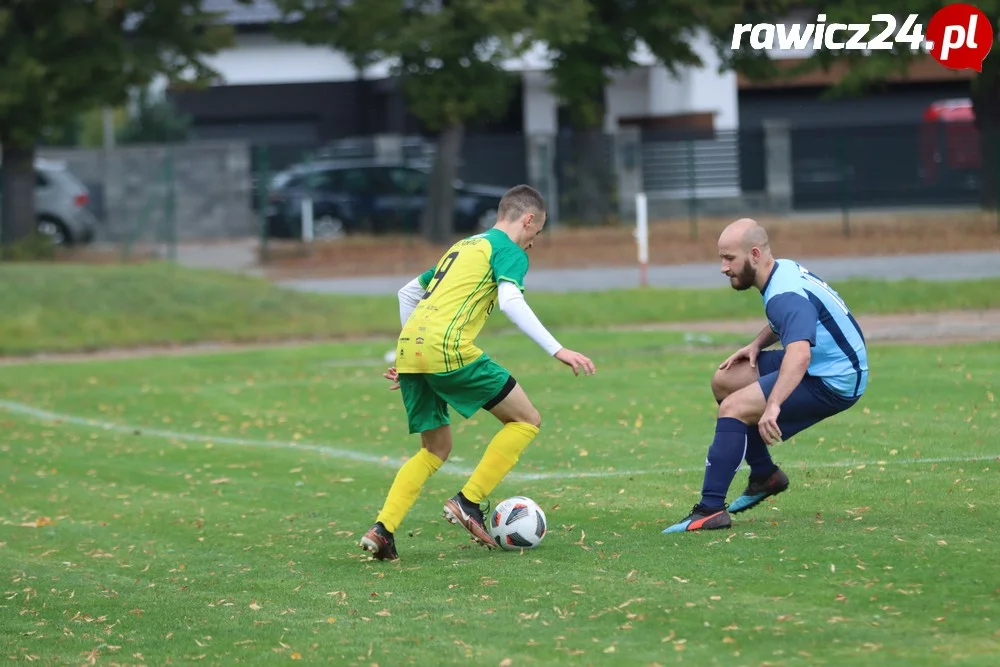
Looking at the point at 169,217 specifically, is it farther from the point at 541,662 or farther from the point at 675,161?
the point at 541,662

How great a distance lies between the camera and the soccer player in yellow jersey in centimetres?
730

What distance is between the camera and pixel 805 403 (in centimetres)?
739

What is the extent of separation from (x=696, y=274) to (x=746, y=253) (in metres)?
19.4

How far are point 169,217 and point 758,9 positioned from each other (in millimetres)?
14042

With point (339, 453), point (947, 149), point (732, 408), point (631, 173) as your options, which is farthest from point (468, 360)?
point (631, 173)

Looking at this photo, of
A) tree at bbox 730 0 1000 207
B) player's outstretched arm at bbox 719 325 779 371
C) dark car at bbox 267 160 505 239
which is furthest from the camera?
dark car at bbox 267 160 505 239

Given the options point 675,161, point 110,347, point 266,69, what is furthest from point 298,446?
point 266,69

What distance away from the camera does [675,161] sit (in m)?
35.1

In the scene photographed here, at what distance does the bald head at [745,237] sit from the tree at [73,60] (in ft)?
72.1

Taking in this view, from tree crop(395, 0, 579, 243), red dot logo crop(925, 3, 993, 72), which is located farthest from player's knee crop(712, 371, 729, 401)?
red dot logo crop(925, 3, 993, 72)

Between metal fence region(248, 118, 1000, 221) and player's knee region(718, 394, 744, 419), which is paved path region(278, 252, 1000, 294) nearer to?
metal fence region(248, 118, 1000, 221)

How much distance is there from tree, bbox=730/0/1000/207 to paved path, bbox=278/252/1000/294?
427 centimetres

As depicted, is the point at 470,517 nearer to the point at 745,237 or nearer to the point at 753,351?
the point at 753,351

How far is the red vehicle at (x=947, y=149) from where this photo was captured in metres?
33.0
